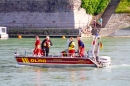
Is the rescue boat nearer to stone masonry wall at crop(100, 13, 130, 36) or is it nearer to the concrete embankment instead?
the concrete embankment

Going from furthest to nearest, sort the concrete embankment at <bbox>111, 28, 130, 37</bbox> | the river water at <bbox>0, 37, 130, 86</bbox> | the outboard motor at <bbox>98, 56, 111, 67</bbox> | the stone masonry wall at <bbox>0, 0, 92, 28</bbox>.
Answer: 1. the stone masonry wall at <bbox>0, 0, 92, 28</bbox>
2. the concrete embankment at <bbox>111, 28, 130, 37</bbox>
3. the outboard motor at <bbox>98, 56, 111, 67</bbox>
4. the river water at <bbox>0, 37, 130, 86</bbox>

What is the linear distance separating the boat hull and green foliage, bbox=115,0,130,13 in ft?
121

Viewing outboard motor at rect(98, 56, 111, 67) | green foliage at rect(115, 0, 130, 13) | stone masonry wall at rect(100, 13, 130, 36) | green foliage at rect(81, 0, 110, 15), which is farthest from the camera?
green foliage at rect(115, 0, 130, 13)

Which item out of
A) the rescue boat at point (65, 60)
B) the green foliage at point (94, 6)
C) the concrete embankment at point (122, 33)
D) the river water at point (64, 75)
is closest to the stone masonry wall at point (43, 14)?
the green foliage at point (94, 6)

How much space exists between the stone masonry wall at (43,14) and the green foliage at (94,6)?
1.65 ft

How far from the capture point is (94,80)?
3609 centimetres

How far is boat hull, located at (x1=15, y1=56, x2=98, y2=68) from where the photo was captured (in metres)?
41.0

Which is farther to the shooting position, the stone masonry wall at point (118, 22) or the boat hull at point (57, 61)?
the stone masonry wall at point (118, 22)

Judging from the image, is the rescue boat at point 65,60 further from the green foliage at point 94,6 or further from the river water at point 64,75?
the green foliage at point 94,6

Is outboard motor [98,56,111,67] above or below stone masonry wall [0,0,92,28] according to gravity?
below

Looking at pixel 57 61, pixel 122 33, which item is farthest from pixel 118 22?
pixel 57 61

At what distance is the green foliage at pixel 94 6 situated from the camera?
76669 mm

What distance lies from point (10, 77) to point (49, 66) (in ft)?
15.3

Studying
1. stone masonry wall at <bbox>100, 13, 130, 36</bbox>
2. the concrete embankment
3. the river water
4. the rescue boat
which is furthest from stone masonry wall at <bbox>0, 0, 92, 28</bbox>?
the rescue boat
